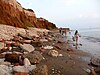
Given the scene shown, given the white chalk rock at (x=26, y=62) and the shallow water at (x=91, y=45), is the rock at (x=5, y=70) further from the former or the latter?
the shallow water at (x=91, y=45)

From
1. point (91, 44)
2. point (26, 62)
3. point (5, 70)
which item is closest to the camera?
point (5, 70)

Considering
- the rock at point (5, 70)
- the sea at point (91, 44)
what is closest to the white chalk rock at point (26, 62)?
the rock at point (5, 70)

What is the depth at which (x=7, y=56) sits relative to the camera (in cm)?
930

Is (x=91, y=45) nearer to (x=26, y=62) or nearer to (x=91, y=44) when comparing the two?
(x=91, y=44)

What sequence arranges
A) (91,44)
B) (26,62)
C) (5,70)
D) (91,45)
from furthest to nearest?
1. (91,44)
2. (91,45)
3. (26,62)
4. (5,70)

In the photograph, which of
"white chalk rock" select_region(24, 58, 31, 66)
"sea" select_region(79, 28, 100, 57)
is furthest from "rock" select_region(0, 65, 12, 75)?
"sea" select_region(79, 28, 100, 57)

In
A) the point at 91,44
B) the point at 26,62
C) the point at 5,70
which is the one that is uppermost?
the point at 26,62

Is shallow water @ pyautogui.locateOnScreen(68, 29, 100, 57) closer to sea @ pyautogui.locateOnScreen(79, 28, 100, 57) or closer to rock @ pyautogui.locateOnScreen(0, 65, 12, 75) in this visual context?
sea @ pyautogui.locateOnScreen(79, 28, 100, 57)

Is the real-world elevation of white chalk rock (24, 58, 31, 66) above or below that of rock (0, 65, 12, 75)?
above

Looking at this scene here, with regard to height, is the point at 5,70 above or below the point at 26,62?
below

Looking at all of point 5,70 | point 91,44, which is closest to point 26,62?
point 5,70

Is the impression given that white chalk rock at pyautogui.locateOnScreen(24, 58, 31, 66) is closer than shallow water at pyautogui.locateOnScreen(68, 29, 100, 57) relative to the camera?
Yes

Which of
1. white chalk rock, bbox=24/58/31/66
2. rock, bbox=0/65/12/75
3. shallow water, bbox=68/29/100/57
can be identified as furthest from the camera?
shallow water, bbox=68/29/100/57

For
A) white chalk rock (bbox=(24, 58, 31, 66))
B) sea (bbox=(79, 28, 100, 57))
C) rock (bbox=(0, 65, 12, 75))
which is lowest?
sea (bbox=(79, 28, 100, 57))
